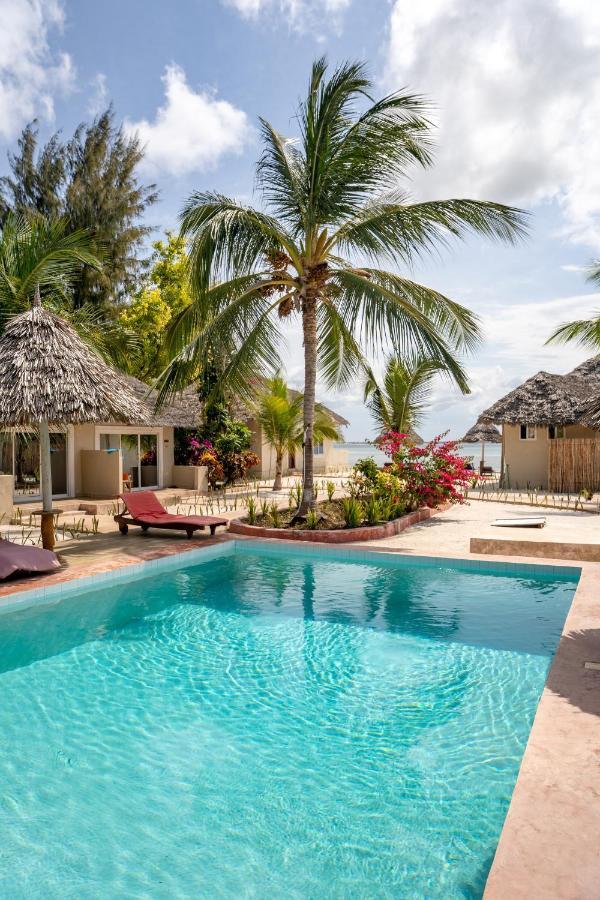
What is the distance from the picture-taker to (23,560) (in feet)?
26.3

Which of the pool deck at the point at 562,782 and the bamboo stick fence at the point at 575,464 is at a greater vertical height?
the bamboo stick fence at the point at 575,464

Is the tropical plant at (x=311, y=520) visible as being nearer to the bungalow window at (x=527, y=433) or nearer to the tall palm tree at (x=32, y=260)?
the tall palm tree at (x=32, y=260)

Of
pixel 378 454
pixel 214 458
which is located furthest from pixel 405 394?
pixel 378 454

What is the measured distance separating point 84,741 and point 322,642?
2.66m

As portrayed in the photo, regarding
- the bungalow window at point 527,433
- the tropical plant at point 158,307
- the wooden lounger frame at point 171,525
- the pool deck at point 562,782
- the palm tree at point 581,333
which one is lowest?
the pool deck at point 562,782

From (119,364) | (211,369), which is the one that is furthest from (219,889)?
(211,369)

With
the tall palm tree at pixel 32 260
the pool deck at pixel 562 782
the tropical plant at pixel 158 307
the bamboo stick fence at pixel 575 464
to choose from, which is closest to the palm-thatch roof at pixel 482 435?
the bamboo stick fence at pixel 575 464

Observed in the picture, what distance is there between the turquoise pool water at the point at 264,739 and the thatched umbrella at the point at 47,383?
2.74 m

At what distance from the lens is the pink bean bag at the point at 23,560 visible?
7.87 meters

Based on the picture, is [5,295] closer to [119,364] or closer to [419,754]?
[119,364]

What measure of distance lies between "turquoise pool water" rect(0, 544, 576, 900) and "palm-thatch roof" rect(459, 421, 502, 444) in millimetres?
20699

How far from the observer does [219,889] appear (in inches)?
118

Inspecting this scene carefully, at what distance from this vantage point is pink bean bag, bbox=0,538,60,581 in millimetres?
7867

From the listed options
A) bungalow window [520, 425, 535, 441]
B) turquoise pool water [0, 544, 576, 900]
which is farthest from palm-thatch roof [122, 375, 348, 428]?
bungalow window [520, 425, 535, 441]
